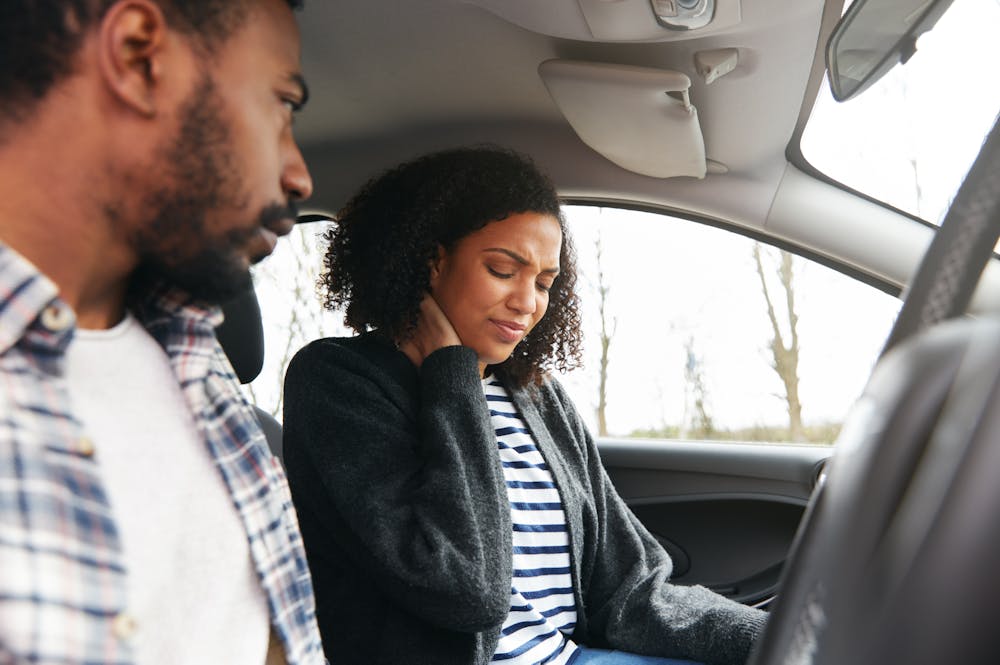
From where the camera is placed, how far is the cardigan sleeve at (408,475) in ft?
4.77

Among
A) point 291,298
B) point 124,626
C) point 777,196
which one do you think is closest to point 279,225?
point 124,626

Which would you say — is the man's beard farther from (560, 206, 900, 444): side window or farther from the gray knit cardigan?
(560, 206, 900, 444): side window

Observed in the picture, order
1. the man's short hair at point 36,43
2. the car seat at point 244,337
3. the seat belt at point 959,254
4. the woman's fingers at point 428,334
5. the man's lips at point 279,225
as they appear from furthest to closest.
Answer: the car seat at point 244,337
the woman's fingers at point 428,334
the man's lips at point 279,225
the man's short hair at point 36,43
the seat belt at point 959,254

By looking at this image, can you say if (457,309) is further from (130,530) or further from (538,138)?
(130,530)

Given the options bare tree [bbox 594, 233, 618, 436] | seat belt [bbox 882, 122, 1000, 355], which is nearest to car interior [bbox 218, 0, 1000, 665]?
seat belt [bbox 882, 122, 1000, 355]

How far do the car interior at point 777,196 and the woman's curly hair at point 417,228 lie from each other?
19 cm

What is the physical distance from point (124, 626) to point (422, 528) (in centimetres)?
72

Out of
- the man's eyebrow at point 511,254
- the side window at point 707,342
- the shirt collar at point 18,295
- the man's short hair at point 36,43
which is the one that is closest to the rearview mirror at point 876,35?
the man's eyebrow at point 511,254

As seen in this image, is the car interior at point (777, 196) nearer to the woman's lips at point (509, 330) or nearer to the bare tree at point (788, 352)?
the woman's lips at point (509, 330)

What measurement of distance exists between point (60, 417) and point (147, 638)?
0.24 metres

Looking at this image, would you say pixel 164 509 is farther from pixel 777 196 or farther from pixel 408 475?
pixel 777 196

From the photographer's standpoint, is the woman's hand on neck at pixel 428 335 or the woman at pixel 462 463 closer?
the woman at pixel 462 463

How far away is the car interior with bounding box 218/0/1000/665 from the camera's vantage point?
15.2 inches

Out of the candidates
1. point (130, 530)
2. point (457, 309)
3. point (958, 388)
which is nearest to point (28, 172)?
point (130, 530)
